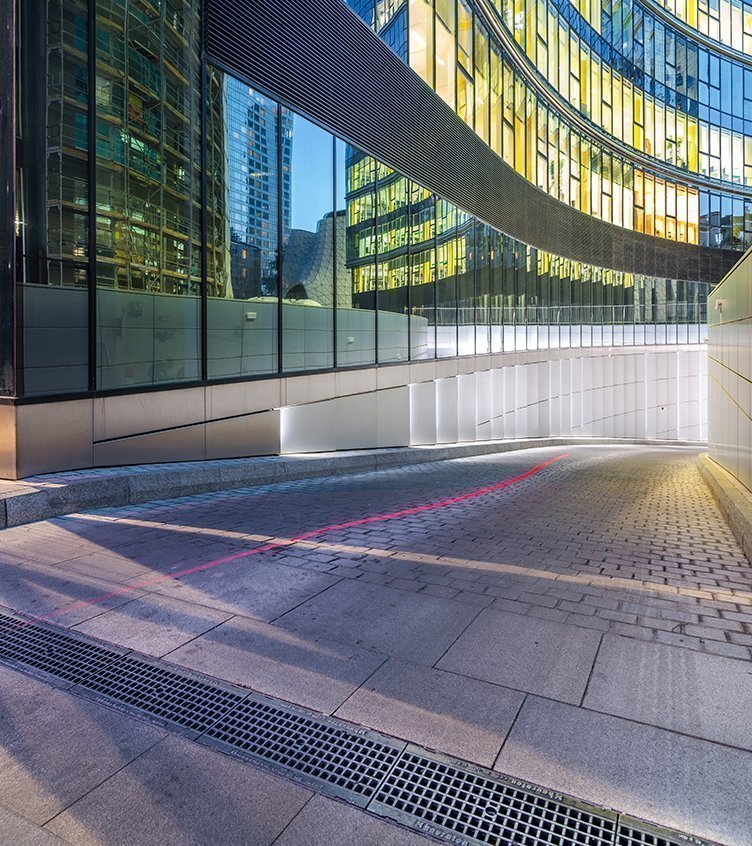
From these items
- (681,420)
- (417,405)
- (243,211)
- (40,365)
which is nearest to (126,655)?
(40,365)

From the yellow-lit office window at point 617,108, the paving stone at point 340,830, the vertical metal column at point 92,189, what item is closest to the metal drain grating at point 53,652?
the paving stone at point 340,830

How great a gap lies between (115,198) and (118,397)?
3.31 m

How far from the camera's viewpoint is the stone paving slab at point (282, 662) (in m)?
3.88

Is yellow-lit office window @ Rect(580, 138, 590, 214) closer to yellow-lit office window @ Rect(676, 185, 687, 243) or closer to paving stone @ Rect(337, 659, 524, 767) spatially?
yellow-lit office window @ Rect(676, 185, 687, 243)

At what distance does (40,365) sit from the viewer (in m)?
9.38

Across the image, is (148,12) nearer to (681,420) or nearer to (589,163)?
(589,163)

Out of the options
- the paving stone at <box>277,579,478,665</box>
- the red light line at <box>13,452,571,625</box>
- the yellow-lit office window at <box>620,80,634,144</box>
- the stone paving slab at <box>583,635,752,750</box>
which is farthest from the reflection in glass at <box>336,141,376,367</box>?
the yellow-lit office window at <box>620,80,634,144</box>

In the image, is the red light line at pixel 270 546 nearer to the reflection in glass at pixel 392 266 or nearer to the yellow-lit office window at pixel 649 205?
the reflection in glass at pixel 392 266

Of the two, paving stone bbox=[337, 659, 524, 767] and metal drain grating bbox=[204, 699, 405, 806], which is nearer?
metal drain grating bbox=[204, 699, 405, 806]

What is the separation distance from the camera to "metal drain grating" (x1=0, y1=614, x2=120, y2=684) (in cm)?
415

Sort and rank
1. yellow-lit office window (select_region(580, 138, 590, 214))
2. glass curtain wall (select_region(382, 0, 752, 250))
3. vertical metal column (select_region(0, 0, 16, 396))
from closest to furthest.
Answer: vertical metal column (select_region(0, 0, 16, 396)) < glass curtain wall (select_region(382, 0, 752, 250)) < yellow-lit office window (select_region(580, 138, 590, 214))

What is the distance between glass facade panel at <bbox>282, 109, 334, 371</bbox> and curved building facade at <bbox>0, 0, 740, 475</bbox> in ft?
0.19

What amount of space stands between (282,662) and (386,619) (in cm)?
102

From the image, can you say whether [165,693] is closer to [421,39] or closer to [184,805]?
[184,805]
